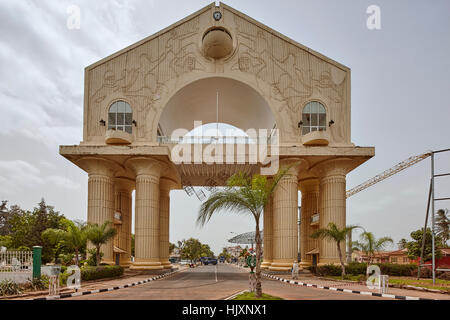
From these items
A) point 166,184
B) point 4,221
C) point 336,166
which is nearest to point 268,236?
point 336,166

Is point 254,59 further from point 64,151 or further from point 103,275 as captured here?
point 103,275

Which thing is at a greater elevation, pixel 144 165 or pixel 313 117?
pixel 313 117

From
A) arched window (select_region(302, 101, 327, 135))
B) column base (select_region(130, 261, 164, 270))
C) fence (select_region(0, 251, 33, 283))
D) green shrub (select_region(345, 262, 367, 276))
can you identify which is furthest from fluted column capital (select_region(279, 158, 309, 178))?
fence (select_region(0, 251, 33, 283))

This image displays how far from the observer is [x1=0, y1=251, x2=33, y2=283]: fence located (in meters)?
18.7

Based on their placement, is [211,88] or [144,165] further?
[211,88]

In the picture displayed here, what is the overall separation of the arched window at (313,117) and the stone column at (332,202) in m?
2.98

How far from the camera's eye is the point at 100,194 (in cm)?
3269

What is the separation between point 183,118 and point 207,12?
1054cm

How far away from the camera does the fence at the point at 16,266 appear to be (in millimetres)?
18655

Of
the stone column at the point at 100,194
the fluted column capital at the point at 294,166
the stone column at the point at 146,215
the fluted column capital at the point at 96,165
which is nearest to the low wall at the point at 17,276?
the stone column at the point at 100,194

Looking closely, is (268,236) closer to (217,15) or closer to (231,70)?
(231,70)

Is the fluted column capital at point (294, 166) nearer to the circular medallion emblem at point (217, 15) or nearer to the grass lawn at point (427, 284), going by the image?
the grass lawn at point (427, 284)

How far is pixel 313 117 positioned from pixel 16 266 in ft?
76.4
